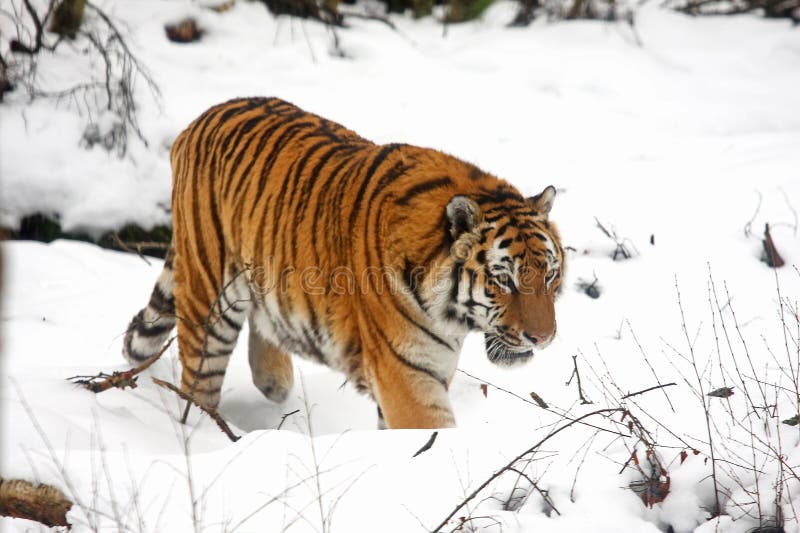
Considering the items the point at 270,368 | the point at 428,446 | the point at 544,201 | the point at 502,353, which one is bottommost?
the point at 270,368

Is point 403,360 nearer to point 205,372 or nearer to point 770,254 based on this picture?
point 205,372

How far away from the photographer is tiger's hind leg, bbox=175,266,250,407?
368 cm

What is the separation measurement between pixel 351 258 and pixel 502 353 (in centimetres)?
70

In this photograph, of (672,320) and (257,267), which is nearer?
(257,267)

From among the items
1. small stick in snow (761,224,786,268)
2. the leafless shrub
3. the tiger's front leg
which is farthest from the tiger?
the leafless shrub

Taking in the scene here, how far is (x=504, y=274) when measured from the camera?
281 centimetres

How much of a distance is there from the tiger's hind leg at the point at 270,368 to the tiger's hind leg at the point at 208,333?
0.36 metres

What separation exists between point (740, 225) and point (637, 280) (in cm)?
80

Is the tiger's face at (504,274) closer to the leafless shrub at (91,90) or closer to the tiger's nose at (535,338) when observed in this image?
the tiger's nose at (535,338)

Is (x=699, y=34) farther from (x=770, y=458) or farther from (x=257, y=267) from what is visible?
(x=770, y=458)

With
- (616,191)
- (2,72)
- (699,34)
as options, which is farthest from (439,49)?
(2,72)

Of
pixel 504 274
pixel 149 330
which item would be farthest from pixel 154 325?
pixel 504 274

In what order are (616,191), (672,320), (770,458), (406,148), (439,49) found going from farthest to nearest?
(439,49)
(616,191)
(672,320)
(406,148)
(770,458)

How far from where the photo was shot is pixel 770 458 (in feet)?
7.00
